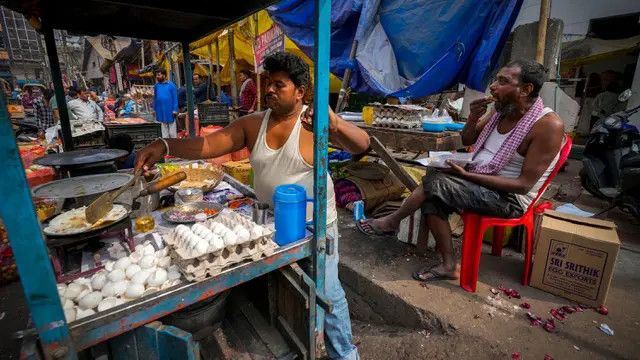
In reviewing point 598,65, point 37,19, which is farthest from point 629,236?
point 598,65

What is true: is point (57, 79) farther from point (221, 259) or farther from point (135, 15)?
point (221, 259)

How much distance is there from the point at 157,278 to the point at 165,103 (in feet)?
30.5

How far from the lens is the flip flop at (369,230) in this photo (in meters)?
3.86

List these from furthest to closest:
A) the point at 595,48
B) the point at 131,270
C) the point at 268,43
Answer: the point at 595,48 < the point at 268,43 < the point at 131,270

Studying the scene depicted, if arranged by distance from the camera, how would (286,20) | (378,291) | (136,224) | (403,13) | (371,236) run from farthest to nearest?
(286,20)
(403,13)
(371,236)
(378,291)
(136,224)

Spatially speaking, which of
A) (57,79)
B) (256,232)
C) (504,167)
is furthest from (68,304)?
(504,167)

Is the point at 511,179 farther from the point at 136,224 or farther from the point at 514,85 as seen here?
the point at 136,224

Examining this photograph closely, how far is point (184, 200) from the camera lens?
2348mm

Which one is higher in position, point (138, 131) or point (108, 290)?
point (138, 131)

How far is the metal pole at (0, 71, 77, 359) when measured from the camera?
931 millimetres

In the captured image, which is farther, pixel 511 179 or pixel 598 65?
pixel 598 65

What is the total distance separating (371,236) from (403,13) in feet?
9.94

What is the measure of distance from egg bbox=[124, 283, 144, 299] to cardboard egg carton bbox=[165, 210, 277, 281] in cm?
17

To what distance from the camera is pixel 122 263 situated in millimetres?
1474
